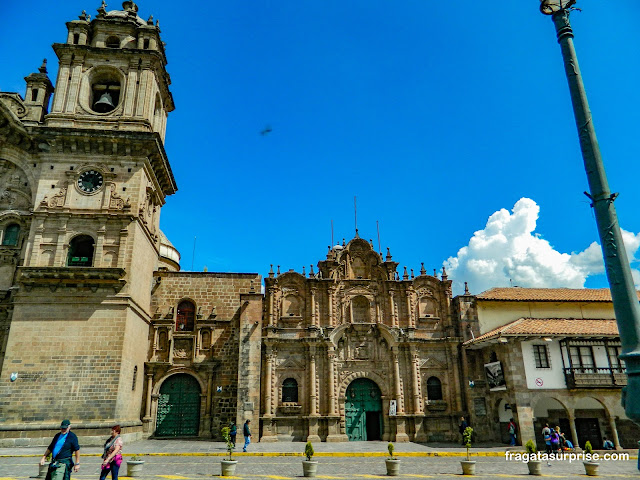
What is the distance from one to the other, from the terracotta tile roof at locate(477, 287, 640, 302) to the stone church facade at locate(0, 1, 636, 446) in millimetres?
2368

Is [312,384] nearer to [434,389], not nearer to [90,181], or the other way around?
[434,389]

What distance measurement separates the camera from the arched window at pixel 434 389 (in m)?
29.8

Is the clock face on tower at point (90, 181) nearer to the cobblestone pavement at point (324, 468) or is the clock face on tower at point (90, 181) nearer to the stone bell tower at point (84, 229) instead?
the stone bell tower at point (84, 229)

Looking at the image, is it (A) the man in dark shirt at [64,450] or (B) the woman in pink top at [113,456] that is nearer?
(A) the man in dark shirt at [64,450]

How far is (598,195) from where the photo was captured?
6.11m

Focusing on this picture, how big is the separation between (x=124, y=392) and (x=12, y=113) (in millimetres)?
18108

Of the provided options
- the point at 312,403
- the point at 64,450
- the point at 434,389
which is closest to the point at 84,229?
the point at 312,403

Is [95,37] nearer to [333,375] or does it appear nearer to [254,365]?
[254,365]

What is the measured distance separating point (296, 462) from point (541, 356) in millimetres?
15063

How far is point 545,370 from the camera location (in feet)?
84.6

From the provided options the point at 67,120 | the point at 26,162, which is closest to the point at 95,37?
the point at 67,120

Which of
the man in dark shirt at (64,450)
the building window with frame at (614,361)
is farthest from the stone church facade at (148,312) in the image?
the man in dark shirt at (64,450)

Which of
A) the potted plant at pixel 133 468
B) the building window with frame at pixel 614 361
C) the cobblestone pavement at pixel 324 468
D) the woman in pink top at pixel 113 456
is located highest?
the building window with frame at pixel 614 361

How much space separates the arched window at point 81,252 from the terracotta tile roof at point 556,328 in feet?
76.6
